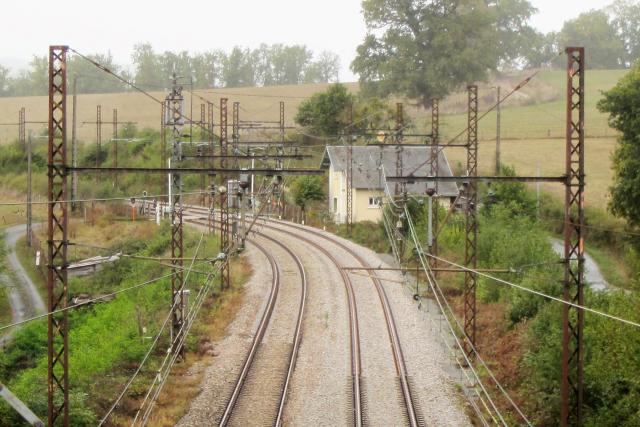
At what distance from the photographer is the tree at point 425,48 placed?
62188 millimetres

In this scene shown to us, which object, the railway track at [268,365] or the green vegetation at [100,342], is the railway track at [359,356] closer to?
the railway track at [268,365]

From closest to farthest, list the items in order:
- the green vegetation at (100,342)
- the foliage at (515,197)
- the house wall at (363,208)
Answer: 1. the green vegetation at (100,342)
2. the foliage at (515,197)
3. the house wall at (363,208)

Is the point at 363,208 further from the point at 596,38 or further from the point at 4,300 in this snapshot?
the point at 596,38

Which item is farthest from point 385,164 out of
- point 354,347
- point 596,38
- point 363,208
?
point 596,38

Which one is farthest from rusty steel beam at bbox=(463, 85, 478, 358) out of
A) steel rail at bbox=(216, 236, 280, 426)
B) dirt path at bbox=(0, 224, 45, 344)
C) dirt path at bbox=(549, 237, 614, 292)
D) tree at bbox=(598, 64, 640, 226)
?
dirt path at bbox=(0, 224, 45, 344)

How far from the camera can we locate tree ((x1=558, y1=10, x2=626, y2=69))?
102 m

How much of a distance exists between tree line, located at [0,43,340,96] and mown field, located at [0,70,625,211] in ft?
30.4

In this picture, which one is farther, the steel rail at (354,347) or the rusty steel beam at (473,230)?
the rusty steel beam at (473,230)

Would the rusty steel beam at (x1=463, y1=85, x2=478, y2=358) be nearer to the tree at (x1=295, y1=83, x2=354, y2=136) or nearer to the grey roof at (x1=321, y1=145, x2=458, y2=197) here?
the grey roof at (x1=321, y1=145, x2=458, y2=197)

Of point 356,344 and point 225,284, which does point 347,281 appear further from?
point 356,344

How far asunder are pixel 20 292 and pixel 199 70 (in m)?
83.4

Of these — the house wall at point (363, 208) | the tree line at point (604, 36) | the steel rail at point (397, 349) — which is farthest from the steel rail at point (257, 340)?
the tree line at point (604, 36)

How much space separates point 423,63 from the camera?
63.7 m

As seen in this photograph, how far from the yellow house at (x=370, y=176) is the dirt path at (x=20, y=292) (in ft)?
56.7
